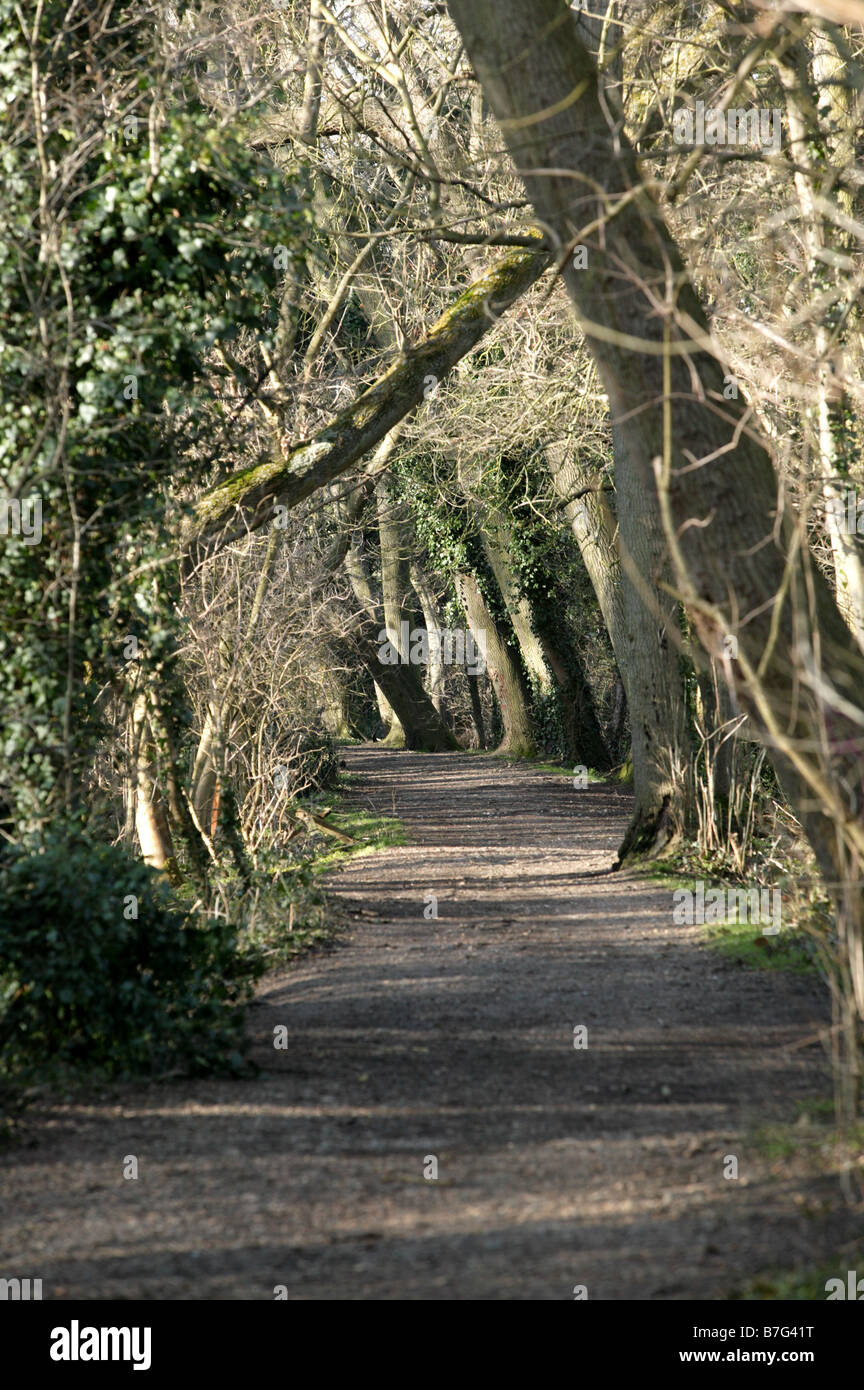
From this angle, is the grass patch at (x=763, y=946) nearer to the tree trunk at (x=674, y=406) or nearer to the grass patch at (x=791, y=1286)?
the tree trunk at (x=674, y=406)

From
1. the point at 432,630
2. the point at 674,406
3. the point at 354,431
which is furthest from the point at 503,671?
the point at 674,406

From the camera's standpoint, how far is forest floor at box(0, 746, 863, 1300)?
408 centimetres

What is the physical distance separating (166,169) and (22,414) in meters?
1.47

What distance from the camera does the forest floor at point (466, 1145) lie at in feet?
13.4

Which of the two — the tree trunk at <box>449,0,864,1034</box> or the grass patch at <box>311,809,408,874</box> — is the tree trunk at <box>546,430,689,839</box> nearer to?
the grass patch at <box>311,809,408,874</box>

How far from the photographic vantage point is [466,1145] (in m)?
5.24

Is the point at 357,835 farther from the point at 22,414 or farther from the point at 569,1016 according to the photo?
the point at 22,414

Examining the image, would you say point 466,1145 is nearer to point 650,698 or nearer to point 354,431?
point 354,431

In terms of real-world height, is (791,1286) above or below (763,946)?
below

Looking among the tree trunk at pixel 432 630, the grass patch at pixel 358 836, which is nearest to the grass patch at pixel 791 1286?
the grass patch at pixel 358 836

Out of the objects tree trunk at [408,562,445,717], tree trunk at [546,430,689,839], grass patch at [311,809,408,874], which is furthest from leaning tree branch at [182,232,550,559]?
tree trunk at [408,562,445,717]

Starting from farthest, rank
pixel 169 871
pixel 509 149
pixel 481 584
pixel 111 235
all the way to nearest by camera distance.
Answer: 1. pixel 481 584
2. pixel 169 871
3. pixel 111 235
4. pixel 509 149
